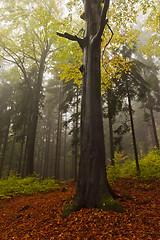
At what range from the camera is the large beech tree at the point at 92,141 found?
3283mm

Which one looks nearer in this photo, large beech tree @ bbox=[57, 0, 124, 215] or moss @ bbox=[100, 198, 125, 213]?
moss @ bbox=[100, 198, 125, 213]

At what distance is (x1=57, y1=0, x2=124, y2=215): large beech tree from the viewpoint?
10.8 feet

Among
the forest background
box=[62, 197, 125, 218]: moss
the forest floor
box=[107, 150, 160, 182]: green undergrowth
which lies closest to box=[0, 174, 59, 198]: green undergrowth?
the forest background

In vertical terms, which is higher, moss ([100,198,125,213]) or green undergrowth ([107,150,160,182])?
green undergrowth ([107,150,160,182])

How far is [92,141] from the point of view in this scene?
3.67 m

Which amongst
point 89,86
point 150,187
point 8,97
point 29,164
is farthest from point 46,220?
point 8,97

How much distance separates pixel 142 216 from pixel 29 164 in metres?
8.24

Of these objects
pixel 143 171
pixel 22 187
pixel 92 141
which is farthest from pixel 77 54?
pixel 22 187

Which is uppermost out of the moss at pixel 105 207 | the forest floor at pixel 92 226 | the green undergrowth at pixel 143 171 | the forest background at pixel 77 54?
the forest background at pixel 77 54

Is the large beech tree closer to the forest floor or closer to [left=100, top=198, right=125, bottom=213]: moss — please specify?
[left=100, top=198, right=125, bottom=213]: moss

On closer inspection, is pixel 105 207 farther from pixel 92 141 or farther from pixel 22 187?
pixel 22 187

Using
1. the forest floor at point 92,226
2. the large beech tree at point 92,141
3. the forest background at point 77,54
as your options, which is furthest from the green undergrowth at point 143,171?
the large beech tree at point 92,141

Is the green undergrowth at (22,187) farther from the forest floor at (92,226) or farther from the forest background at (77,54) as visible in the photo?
the forest floor at (92,226)

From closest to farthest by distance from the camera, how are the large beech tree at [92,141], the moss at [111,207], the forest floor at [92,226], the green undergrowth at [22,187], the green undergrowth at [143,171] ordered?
the forest floor at [92,226] → the moss at [111,207] → the large beech tree at [92,141] → the green undergrowth at [143,171] → the green undergrowth at [22,187]
